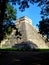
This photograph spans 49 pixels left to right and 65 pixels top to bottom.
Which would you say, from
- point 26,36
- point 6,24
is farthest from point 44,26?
point 26,36

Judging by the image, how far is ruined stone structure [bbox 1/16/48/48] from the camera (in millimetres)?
51906

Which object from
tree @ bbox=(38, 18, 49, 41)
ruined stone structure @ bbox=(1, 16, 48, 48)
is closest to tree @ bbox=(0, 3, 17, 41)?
tree @ bbox=(38, 18, 49, 41)

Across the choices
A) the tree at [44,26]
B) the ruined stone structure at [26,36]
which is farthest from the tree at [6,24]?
the ruined stone structure at [26,36]

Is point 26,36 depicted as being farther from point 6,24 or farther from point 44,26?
point 44,26

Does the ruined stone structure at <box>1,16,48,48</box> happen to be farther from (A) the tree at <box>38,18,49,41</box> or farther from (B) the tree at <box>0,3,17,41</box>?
(A) the tree at <box>38,18,49,41</box>

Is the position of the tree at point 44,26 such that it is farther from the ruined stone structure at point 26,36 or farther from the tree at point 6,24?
the ruined stone structure at point 26,36

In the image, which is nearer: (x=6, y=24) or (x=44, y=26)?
(x=44, y=26)

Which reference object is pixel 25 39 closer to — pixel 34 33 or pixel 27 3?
pixel 34 33

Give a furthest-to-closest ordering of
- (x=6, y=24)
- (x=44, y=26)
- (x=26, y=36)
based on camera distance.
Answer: (x=26, y=36)
(x=6, y=24)
(x=44, y=26)

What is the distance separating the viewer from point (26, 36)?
53.1 metres

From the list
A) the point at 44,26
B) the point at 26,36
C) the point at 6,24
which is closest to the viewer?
the point at 44,26

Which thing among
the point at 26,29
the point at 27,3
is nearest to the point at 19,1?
the point at 27,3

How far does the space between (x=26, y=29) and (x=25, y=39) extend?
4461 millimetres

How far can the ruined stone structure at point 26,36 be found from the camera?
170 ft
